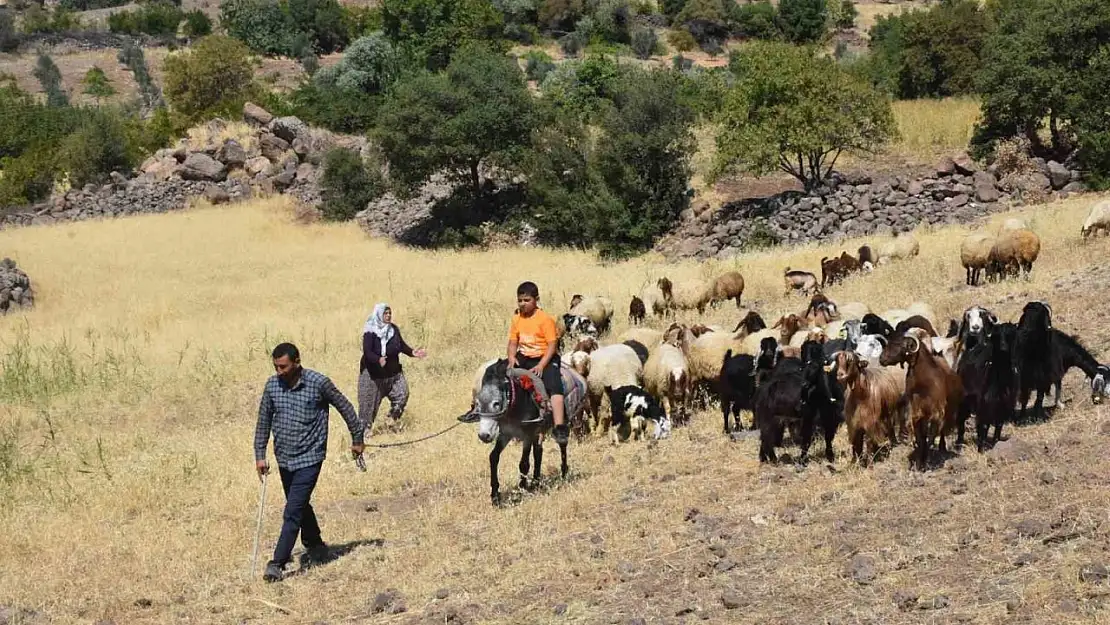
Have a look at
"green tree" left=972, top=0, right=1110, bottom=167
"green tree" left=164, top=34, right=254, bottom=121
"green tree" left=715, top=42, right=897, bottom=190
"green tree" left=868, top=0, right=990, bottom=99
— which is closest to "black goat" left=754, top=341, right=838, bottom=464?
"green tree" left=715, top=42, right=897, bottom=190

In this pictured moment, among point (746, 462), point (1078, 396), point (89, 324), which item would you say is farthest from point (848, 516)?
point (89, 324)

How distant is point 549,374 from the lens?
10.7 metres

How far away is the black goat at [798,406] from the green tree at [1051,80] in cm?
2363

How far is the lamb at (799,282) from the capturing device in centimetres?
2216

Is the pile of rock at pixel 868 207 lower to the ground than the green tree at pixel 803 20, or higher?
lower

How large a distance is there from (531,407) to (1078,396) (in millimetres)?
5287

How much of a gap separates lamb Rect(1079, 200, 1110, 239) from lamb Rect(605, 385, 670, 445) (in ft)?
41.5

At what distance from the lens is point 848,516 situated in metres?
8.39

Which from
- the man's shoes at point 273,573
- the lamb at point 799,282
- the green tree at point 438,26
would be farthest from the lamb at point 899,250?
the green tree at point 438,26

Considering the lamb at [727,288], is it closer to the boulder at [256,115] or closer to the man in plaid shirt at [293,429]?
the man in plaid shirt at [293,429]

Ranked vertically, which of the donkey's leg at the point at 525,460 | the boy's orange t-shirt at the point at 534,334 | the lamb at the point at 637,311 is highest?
the boy's orange t-shirt at the point at 534,334

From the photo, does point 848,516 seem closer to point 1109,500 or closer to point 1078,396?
point 1109,500

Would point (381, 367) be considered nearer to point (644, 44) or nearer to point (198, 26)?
point (644, 44)

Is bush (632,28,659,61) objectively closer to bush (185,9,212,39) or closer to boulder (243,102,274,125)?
boulder (243,102,274,125)
